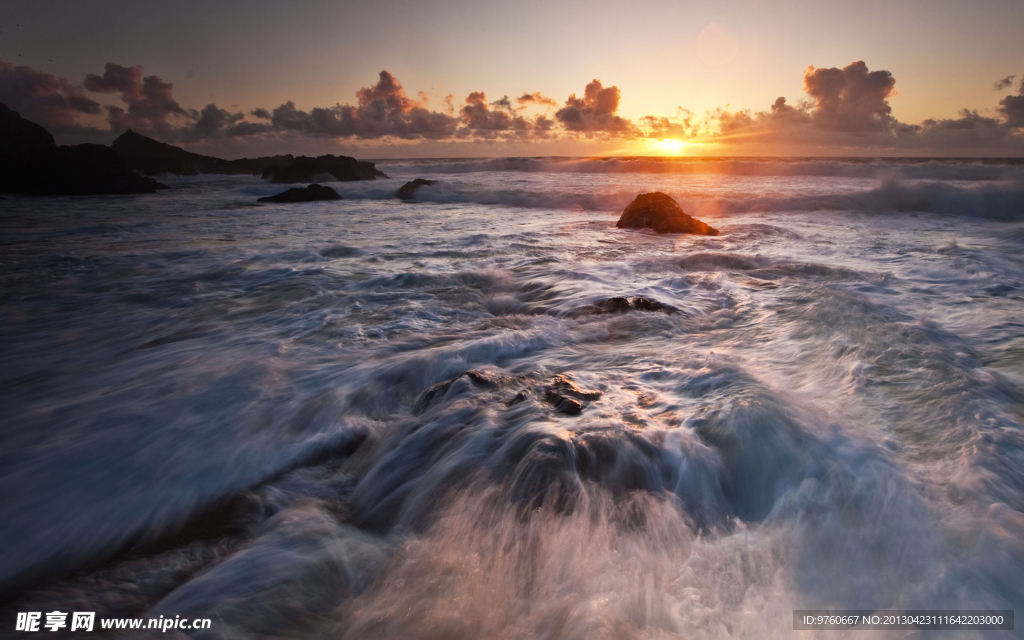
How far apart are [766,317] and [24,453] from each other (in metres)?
6.17

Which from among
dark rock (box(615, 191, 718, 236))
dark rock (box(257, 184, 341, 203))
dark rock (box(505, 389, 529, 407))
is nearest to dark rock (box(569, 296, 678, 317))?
dark rock (box(505, 389, 529, 407))

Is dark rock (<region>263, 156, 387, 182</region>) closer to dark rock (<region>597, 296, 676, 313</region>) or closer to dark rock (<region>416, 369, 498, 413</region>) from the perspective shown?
dark rock (<region>597, 296, 676, 313</region>)

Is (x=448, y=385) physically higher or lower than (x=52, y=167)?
lower

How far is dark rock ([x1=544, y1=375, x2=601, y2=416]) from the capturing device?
9.68 ft

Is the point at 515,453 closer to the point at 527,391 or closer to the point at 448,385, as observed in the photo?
the point at 527,391

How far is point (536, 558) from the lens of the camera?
1.97 m

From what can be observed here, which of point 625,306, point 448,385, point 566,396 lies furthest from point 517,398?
point 625,306

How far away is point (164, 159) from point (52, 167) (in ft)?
91.1

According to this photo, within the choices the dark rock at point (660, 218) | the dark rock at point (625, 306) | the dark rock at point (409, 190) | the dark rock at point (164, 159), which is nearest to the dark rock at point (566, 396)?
the dark rock at point (625, 306)

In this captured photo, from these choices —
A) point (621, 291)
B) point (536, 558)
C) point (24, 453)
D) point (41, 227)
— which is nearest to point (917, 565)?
point (536, 558)

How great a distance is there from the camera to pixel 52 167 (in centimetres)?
2197

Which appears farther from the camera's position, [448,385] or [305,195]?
[305,195]

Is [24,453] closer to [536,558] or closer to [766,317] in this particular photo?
[536,558]

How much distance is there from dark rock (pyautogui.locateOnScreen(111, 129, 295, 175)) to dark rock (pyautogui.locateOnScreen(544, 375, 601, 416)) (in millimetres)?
45704
